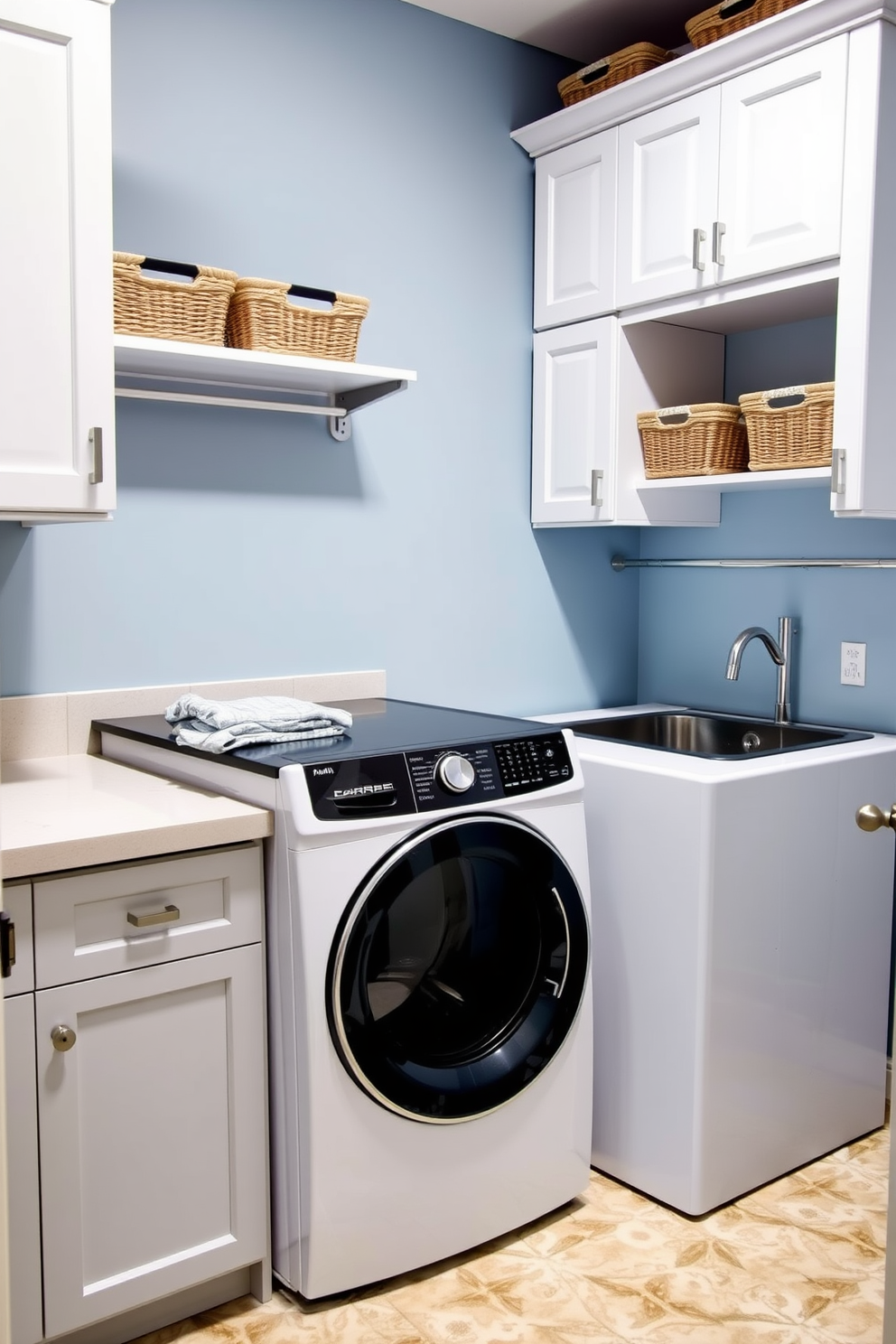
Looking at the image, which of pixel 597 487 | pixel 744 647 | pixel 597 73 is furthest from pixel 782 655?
pixel 597 73

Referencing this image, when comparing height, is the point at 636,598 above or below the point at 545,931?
above

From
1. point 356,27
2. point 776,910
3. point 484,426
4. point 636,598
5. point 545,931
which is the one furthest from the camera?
point 636,598

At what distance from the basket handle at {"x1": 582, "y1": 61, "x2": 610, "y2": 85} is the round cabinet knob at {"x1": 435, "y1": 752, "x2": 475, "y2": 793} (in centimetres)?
179

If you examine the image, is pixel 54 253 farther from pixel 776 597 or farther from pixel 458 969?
pixel 776 597

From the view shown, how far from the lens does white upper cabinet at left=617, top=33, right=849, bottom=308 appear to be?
7.59 ft

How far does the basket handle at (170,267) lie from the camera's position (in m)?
2.16

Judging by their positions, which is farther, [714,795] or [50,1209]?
[714,795]

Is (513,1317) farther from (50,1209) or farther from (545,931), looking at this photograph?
(50,1209)

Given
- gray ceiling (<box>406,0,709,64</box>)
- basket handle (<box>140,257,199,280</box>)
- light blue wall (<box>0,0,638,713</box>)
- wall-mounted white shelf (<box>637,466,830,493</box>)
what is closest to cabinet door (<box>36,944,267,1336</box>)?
light blue wall (<box>0,0,638,713</box>)

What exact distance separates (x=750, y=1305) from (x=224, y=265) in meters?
2.24

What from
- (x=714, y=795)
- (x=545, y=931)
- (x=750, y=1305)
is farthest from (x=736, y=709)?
(x=750, y=1305)

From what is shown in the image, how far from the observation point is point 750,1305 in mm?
1984

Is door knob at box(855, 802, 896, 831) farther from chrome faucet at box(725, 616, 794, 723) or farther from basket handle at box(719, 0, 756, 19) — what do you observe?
basket handle at box(719, 0, 756, 19)

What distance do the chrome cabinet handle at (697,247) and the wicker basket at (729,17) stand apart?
15.8 inches
